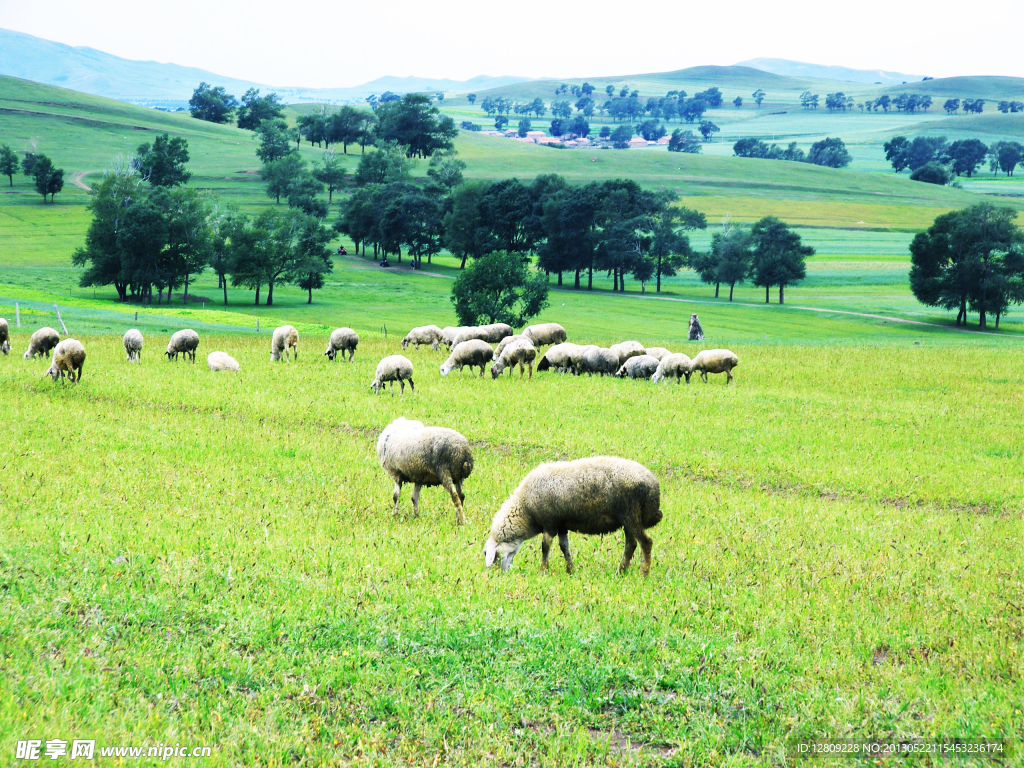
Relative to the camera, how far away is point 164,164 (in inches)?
4628

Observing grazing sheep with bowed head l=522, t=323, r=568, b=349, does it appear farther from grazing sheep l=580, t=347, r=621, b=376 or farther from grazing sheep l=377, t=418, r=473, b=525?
grazing sheep l=377, t=418, r=473, b=525

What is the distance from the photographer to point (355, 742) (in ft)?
21.4

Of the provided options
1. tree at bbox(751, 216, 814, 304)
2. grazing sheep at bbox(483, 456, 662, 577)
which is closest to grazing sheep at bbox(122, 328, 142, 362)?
grazing sheep at bbox(483, 456, 662, 577)

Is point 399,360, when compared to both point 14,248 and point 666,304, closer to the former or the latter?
point 666,304

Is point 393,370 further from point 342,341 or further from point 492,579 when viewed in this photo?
point 492,579

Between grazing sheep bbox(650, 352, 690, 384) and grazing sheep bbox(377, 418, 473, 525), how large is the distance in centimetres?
1915

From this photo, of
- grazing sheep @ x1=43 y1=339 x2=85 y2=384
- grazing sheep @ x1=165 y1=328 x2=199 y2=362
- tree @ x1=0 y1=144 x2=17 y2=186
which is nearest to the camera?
grazing sheep @ x1=43 y1=339 x2=85 y2=384

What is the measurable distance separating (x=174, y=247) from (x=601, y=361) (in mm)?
54223

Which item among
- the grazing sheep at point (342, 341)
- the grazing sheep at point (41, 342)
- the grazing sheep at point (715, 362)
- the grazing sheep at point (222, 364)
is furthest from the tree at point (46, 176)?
the grazing sheep at point (715, 362)

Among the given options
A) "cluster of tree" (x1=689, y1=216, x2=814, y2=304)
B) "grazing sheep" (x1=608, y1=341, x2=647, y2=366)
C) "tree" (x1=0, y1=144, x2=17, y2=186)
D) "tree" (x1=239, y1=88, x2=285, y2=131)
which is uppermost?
"tree" (x1=239, y1=88, x2=285, y2=131)

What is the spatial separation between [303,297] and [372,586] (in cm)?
7232

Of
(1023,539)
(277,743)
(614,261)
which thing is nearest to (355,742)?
(277,743)

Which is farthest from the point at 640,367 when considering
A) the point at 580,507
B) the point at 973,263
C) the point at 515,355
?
the point at 973,263

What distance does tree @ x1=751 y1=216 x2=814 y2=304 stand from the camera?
86.1 meters
